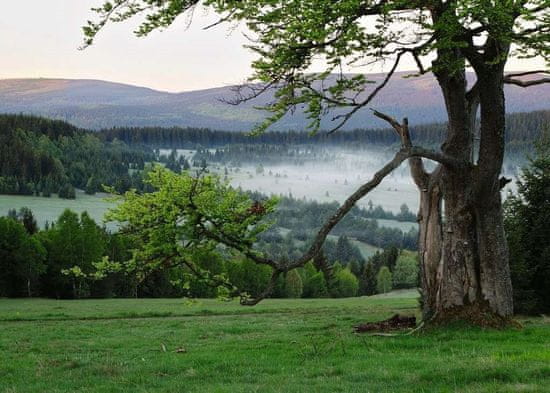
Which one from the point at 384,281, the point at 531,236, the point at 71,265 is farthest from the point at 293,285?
the point at 531,236

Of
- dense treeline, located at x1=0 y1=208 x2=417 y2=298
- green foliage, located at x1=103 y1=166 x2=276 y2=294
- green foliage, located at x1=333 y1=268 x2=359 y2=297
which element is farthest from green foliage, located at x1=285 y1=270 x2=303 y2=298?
green foliage, located at x1=103 y1=166 x2=276 y2=294

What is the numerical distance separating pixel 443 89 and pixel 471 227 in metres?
4.05

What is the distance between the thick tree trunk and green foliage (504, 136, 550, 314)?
10593mm

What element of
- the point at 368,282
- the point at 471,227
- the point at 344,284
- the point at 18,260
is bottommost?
the point at 368,282

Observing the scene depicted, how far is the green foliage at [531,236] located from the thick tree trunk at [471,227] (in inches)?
417

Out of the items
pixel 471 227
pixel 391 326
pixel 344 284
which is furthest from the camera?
pixel 344 284

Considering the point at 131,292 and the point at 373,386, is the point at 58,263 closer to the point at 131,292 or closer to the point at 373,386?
the point at 131,292

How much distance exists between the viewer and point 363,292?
13638 cm

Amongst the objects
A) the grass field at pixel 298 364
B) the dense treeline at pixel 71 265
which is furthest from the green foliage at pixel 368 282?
the grass field at pixel 298 364

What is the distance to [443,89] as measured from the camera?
1802cm

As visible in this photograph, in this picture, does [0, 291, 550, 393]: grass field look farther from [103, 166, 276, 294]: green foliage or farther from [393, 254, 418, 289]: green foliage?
[393, 254, 418, 289]: green foliage

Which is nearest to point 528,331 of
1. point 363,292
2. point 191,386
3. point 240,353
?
point 240,353

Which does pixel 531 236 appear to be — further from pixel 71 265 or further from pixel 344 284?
pixel 344 284

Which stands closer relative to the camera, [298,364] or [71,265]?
[298,364]
